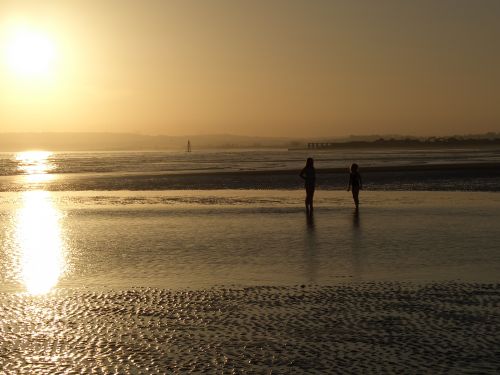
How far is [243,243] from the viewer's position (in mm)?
15297

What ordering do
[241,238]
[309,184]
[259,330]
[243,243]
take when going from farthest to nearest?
[309,184]
[241,238]
[243,243]
[259,330]

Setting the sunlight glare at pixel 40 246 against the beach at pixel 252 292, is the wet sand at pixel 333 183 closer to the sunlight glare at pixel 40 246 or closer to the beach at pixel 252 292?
the sunlight glare at pixel 40 246

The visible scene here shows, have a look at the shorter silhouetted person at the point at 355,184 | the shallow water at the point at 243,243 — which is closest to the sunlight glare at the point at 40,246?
the shallow water at the point at 243,243

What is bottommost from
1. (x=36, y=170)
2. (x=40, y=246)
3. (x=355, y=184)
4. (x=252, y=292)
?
(x=36, y=170)

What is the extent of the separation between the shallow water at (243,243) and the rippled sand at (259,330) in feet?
3.24

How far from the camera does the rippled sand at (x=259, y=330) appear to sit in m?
6.64

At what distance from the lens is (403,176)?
4388 cm

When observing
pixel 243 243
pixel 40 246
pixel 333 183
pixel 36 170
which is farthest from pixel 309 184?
pixel 36 170

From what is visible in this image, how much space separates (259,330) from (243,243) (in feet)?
24.4

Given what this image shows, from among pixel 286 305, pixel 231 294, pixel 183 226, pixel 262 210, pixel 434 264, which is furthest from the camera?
pixel 262 210

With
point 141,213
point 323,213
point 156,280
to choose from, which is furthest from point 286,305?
point 141,213

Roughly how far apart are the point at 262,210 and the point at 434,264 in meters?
11.8

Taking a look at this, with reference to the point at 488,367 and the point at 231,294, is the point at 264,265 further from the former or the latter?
the point at 488,367

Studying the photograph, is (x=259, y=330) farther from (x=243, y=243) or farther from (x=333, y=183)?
(x=333, y=183)
